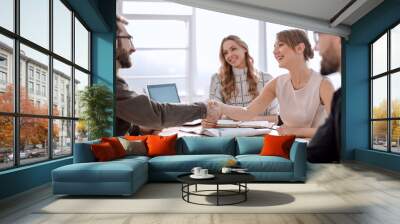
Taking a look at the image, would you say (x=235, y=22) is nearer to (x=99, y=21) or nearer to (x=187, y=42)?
(x=187, y=42)

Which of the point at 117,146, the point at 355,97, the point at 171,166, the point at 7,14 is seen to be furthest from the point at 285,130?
the point at 7,14

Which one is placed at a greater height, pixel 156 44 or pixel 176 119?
pixel 156 44

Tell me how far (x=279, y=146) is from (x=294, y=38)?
10.9 ft

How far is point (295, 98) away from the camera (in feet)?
28.4

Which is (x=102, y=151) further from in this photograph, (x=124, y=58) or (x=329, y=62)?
(x=329, y=62)

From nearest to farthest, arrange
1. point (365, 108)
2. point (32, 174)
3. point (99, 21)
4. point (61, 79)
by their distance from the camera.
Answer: point (32, 174), point (61, 79), point (99, 21), point (365, 108)

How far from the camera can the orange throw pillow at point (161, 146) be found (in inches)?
264

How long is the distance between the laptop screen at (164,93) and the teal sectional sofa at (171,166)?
71.5 inches

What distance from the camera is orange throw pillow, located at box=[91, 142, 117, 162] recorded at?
5660 mm

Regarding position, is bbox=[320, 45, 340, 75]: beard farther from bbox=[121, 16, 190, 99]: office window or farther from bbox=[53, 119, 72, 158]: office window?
bbox=[53, 119, 72, 158]: office window

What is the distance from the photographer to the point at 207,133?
8.48 m

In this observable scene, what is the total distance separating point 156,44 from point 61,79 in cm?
256

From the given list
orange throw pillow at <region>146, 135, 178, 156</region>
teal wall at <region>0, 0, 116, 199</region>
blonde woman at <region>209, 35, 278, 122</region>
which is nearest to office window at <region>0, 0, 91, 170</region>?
teal wall at <region>0, 0, 116, 199</region>

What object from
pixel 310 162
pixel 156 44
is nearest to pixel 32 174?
pixel 156 44
